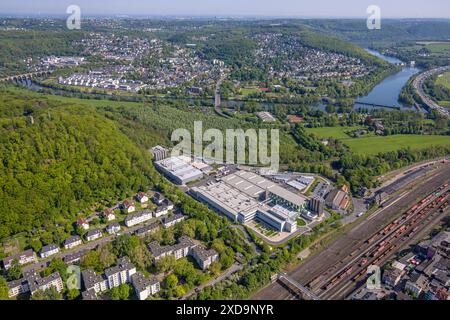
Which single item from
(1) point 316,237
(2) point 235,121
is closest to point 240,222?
(1) point 316,237

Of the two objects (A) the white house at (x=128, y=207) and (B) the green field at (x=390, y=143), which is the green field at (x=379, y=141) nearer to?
(B) the green field at (x=390, y=143)

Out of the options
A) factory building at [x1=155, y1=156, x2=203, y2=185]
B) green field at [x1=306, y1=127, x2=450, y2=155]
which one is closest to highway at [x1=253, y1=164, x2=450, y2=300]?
green field at [x1=306, y1=127, x2=450, y2=155]

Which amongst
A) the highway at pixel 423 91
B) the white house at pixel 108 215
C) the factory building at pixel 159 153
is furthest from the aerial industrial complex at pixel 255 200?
the highway at pixel 423 91

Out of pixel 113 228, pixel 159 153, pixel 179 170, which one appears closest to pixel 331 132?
pixel 179 170

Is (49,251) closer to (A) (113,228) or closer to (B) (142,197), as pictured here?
(A) (113,228)

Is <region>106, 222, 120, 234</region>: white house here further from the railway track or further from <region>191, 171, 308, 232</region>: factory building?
the railway track

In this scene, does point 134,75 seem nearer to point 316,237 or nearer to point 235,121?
point 235,121
